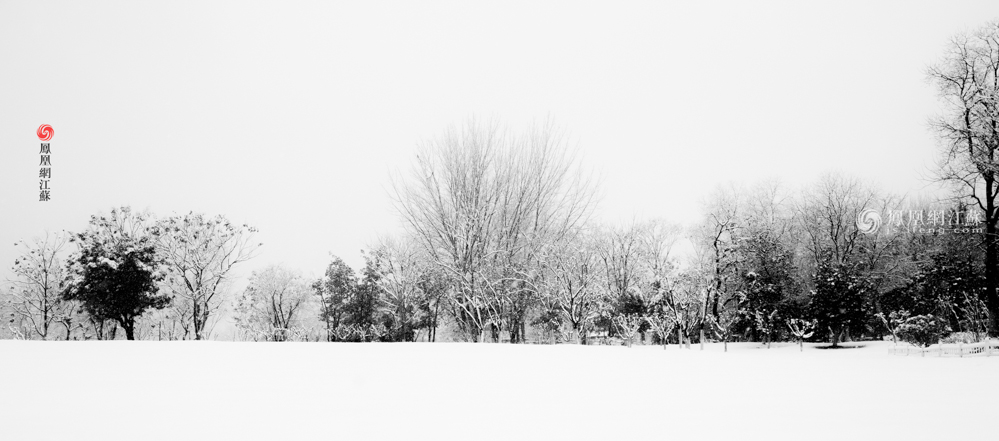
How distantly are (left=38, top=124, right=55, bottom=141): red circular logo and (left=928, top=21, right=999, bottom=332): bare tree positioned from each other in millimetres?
20674

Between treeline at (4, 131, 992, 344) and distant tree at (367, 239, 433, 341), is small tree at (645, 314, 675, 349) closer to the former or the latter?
treeline at (4, 131, 992, 344)

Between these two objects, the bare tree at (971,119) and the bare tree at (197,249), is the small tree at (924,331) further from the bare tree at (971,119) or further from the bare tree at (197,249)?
the bare tree at (197,249)

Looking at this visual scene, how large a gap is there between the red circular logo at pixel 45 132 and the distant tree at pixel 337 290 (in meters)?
9.32

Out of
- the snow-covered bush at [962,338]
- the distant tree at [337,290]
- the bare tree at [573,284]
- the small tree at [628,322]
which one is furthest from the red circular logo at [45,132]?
the snow-covered bush at [962,338]

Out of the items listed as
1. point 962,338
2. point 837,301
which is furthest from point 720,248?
point 962,338

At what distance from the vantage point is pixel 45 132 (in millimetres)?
11625

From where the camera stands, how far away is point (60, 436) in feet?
8.88

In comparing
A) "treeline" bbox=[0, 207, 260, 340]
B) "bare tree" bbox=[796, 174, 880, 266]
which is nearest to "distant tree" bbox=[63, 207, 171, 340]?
"treeline" bbox=[0, 207, 260, 340]

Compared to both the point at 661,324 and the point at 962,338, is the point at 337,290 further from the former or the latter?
the point at 962,338

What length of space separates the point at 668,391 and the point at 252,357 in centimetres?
432

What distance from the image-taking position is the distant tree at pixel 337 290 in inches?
749

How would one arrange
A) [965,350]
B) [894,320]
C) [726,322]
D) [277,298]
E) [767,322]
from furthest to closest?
[277,298], [726,322], [767,322], [894,320], [965,350]

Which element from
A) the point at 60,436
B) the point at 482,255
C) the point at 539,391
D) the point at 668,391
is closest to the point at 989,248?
the point at 482,255

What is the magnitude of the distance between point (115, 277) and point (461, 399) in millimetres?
13748
